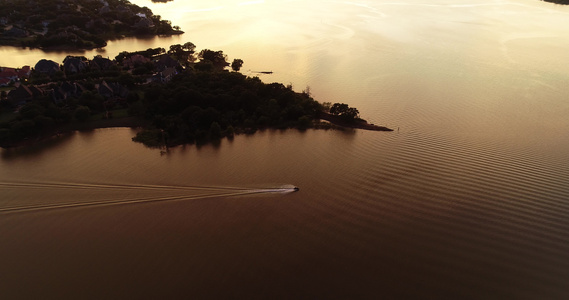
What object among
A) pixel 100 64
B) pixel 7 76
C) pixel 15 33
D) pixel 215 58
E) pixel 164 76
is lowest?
pixel 7 76

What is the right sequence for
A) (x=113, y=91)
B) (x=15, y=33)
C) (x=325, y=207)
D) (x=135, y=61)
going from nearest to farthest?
(x=325, y=207), (x=113, y=91), (x=135, y=61), (x=15, y=33)

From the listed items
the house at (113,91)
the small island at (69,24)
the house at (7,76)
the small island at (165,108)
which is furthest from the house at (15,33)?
the house at (113,91)

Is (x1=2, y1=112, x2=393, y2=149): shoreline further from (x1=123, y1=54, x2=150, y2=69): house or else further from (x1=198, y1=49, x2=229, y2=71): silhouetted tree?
(x1=198, y1=49, x2=229, y2=71): silhouetted tree

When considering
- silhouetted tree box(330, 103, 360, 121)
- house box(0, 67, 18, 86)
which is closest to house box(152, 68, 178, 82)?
house box(0, 67, 18, 86)

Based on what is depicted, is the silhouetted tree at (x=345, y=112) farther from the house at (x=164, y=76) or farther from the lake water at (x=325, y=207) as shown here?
the house at (x=164, y=76)

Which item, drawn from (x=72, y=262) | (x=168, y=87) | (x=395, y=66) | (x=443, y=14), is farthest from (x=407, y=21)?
(x=72, y=262)

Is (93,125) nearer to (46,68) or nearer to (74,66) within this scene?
(74,66)

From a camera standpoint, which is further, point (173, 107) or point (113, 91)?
point (113, 91)

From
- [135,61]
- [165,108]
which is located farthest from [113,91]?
[135,61]
